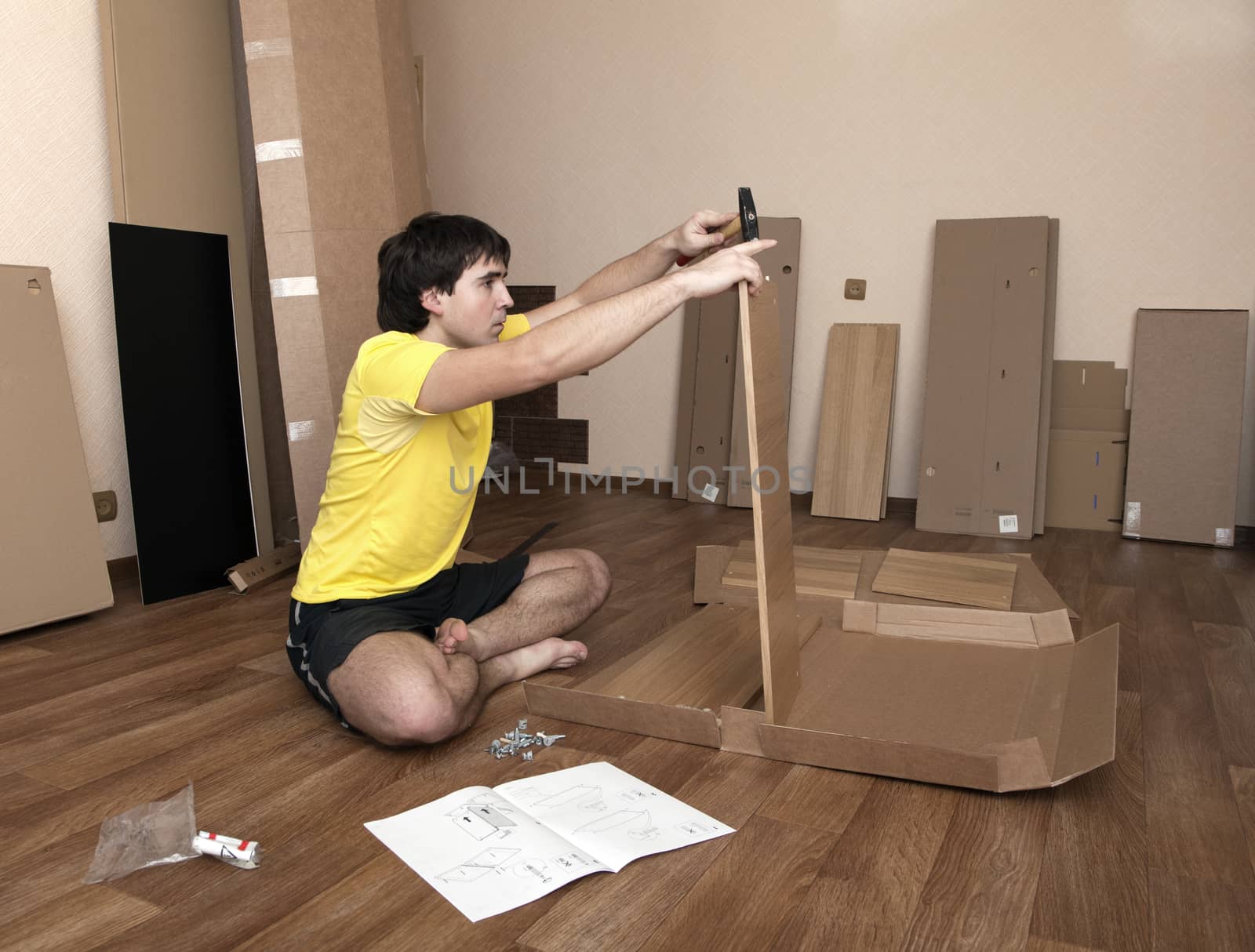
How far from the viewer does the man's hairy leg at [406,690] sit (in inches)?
70.9

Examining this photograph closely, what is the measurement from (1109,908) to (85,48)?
3.33m

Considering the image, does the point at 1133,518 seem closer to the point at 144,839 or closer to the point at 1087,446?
the point at 1087,446

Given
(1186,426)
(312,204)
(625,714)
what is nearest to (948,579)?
(625,714)


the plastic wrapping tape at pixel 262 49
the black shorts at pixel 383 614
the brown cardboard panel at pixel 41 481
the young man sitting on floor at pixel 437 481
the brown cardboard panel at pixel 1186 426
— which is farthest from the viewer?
the brown cardboard panel at pixel 1186 426

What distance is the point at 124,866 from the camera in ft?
4.75

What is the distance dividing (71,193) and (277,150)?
60 centimetres

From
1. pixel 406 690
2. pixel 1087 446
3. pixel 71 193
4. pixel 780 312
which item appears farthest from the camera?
pixel 780 312

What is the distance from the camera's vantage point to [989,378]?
162 inches

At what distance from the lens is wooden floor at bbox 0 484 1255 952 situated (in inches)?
51.0

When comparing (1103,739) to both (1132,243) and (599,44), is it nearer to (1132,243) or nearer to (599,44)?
(1132,243)

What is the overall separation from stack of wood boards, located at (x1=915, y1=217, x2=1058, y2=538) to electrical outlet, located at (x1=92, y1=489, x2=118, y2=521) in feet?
9.84

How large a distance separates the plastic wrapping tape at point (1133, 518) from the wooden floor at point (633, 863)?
145 centimetres

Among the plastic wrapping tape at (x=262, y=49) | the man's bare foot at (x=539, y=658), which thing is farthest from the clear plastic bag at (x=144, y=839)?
the plastic wrapping tape at (x=262, y=49)

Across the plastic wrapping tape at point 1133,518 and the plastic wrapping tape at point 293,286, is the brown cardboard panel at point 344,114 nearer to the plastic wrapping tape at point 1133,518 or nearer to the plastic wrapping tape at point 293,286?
the plastic wrapping tape at point 293,286
